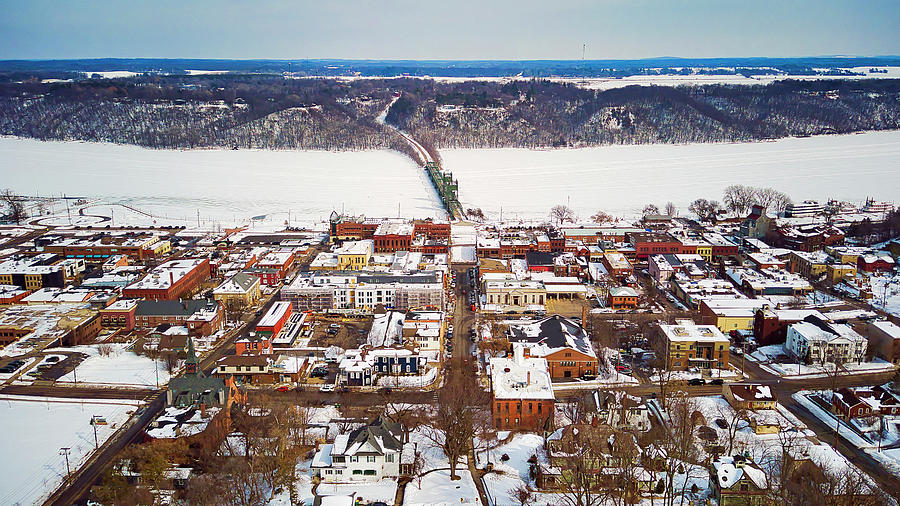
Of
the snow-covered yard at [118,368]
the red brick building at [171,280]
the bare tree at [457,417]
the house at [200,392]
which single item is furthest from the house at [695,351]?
the red brick building at [171,280]

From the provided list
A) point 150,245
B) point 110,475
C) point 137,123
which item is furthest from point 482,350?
Result: point 137,123

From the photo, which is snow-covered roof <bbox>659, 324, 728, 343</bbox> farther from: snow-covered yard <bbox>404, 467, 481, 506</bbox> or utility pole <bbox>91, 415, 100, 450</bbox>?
utility pole <bbox>91, 415, 100, 450</bbox>

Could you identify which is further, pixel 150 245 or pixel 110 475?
pixel 150 245

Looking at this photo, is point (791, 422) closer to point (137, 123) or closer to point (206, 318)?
point (206, 318)

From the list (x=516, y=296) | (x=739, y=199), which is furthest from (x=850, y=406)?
(x=739, y=199)

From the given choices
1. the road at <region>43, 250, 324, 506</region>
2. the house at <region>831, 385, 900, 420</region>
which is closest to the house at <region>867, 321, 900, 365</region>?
the house at <region>831, 385, 900, 420</region>

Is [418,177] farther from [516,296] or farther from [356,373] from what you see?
[356,373]
